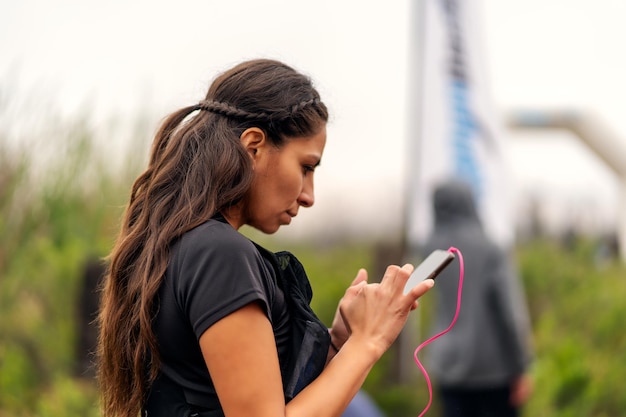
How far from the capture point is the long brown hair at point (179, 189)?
5.58 ft

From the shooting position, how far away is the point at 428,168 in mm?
6688

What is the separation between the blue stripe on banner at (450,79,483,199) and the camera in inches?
261

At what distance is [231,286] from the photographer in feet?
5.17

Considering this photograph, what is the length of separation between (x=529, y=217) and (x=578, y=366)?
4.52m

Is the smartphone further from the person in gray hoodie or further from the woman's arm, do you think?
the person in gray hoodie

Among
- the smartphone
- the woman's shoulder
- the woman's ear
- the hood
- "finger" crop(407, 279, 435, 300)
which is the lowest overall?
the hood

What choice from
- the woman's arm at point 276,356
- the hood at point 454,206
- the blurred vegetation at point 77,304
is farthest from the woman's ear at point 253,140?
the hood at point 454,206

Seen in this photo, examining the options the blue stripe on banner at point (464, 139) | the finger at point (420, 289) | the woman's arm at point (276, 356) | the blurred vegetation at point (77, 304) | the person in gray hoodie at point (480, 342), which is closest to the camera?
the woman's arm at point (276, 356)

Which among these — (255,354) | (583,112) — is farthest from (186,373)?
(583,112)

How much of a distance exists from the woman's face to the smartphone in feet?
0.90

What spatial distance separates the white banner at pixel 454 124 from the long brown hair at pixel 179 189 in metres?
4.72

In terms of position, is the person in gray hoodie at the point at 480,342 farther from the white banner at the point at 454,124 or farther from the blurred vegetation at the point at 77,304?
the blurred vegetation at the point at 77,304

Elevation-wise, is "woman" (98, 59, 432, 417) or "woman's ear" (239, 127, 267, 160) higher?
"woman's ear" (239, 127, 267, 160)

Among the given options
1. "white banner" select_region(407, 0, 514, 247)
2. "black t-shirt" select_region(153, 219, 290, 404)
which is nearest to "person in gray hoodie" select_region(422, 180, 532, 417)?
"white banner" select_region(407, 0, 514, 247)
